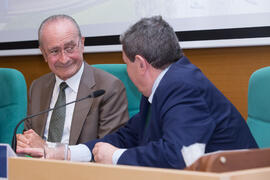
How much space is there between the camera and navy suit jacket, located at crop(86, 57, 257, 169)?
4.18ft

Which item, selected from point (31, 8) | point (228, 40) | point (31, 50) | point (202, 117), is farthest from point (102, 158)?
point (31, 8)

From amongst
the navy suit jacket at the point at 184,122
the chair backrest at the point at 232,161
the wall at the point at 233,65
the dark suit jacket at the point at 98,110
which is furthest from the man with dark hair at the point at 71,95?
the chair backrest at the point at 232,161

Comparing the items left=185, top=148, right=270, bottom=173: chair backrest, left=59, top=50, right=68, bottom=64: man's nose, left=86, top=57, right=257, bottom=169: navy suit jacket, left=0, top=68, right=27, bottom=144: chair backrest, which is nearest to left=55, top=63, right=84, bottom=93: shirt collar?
left=59, top=50, right=68, bottom=64: man's nose

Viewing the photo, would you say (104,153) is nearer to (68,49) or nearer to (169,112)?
(169,112)

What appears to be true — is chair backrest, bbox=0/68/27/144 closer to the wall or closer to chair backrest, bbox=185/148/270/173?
the wall

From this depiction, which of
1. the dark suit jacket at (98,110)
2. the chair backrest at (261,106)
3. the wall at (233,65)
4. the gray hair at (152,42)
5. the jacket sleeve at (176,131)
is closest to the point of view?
the jacket sleeve at (176,131)

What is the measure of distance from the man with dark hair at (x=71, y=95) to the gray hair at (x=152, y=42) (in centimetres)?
57

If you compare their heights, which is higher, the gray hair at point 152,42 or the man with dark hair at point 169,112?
the gray hair at point 152,42

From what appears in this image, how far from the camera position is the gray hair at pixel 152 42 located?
1545mm

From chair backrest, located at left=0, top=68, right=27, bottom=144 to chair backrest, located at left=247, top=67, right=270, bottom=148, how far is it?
145 centimetres

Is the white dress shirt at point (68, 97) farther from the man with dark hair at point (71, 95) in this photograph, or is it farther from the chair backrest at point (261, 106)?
the chair backrest at point (261, 106)

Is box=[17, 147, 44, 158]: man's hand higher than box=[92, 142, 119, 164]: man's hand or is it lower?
lower

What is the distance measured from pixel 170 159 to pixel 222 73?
4.43ft

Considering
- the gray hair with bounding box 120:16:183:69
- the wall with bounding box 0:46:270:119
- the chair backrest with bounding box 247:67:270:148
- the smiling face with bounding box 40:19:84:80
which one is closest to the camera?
the gray hair with bounding box 120:16:183:69
